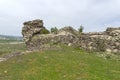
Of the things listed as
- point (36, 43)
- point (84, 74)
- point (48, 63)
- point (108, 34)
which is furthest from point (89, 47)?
point (84, 74)

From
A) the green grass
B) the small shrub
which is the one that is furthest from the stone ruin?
the green grass

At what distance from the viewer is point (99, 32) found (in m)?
76.6

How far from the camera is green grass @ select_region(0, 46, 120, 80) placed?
4213cm

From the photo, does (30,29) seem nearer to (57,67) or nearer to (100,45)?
(100,45)

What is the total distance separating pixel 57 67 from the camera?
1844 inches

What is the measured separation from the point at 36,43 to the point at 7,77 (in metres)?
31.6

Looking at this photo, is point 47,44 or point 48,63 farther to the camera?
point 47,44

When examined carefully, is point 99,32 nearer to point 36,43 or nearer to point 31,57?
point 36,43

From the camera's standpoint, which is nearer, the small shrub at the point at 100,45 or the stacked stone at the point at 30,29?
the small shrub at the point at 100,45

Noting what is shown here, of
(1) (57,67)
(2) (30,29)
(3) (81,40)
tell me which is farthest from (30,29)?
(1) (57,67)

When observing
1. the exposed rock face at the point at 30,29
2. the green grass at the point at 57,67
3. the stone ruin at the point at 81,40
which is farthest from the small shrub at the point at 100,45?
the exposed rock face at the point at 30,29

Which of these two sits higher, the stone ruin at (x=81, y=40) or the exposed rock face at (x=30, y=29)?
the exposed rock face at (x=30, y=29)

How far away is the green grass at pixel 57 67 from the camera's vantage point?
42.1 meters

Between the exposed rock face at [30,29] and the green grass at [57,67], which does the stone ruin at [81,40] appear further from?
the green grass at [57,67]
